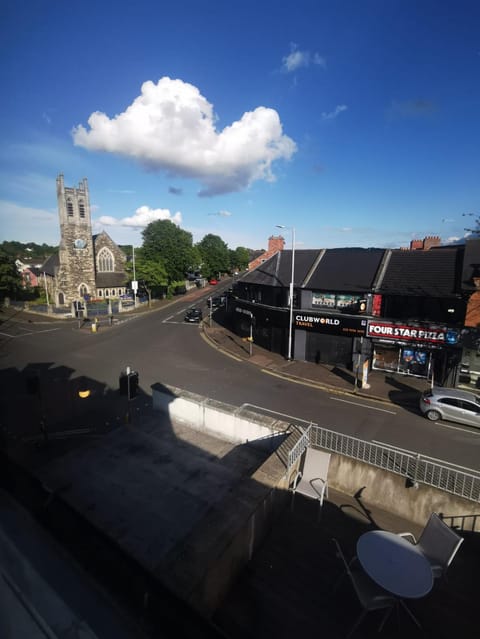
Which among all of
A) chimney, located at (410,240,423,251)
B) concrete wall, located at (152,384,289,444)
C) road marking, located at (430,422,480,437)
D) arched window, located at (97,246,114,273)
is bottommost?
road marking, located at (430,422,480,437)

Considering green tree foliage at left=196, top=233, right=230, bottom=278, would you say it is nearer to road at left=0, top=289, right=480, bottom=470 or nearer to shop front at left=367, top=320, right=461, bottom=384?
road at left=0, top=289, right=480, bottom=470

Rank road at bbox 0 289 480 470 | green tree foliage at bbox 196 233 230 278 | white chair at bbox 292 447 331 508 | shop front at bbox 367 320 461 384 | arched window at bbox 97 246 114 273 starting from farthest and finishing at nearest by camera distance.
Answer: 1. green tree foliage at bbox 196 233 230 278
2. arched window at bbox 97 246 114 273
3. shop front at bbox 367 320 461 384
4. road at bbox 0 289 480 470
5. white chair at bbox 292 447 331 508

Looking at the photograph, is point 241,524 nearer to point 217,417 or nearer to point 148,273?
point 217,417

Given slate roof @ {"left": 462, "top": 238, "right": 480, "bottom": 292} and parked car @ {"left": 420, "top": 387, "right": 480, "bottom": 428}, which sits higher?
slate roof @ {"left": 462, "top": 238, "right": 480, "bottom": 292}

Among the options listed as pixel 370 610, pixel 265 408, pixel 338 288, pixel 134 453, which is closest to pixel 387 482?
pixel 370 610

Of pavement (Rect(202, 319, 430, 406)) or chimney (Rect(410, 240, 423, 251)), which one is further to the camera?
chimney (Rect(410, 240, 423, 251))

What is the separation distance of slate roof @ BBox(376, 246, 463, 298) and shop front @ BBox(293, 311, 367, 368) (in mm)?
2810

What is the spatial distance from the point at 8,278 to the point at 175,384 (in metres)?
29.9

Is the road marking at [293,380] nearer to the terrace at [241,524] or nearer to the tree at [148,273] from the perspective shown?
the terrace at [241,524]

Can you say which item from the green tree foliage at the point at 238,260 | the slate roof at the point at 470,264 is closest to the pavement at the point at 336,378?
the slate roof at the point at 470,264

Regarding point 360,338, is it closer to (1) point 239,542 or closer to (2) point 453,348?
(2) point 453,348

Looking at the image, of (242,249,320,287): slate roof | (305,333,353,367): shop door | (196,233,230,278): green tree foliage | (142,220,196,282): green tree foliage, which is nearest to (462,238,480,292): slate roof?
(305,333,353,367): shop door

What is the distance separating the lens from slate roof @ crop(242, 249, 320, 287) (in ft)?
80.3

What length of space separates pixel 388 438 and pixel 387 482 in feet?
18.4
